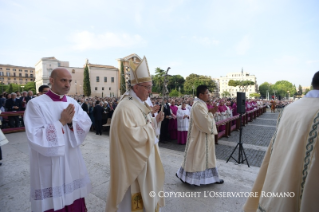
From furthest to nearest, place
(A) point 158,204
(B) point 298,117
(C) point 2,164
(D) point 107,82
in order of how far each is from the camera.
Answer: (D) point 107,82
(C) point 2,164
(A) point 158,204
(B) point 298,117

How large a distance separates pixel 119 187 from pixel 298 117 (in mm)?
1958

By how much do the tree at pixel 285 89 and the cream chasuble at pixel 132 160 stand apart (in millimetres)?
99117

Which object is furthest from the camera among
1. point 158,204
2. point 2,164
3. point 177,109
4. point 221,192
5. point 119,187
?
point 177,109

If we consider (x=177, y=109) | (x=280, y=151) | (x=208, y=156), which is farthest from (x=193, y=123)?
(x=177, y=109)

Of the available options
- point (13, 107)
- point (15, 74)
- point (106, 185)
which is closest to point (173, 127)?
point (106, 185)

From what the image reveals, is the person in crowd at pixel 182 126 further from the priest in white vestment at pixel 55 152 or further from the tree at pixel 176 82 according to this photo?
the tree at pixel 176 82

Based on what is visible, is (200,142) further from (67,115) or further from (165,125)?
(165,125)

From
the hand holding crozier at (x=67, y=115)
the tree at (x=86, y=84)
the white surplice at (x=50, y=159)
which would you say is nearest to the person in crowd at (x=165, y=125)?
the white surplice at (x=50, y=159)

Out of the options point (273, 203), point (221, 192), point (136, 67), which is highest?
point (136, 67)

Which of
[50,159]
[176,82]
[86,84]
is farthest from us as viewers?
[176,82]

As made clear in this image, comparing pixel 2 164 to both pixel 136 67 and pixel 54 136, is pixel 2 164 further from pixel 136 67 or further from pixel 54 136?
pixel 136 67

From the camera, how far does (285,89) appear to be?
94.6 m

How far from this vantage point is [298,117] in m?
1.57

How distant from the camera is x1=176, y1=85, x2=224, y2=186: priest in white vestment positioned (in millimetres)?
3660
